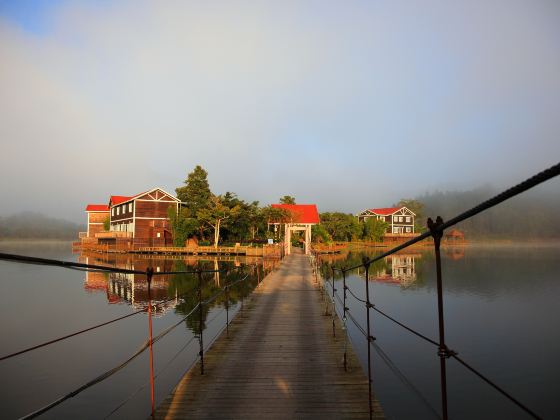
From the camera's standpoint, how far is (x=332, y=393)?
5281 mm

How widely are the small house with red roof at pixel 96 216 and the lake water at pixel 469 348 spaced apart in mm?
49648

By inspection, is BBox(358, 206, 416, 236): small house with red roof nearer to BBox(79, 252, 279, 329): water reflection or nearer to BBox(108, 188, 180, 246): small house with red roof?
BBox(108, 188, 180, 246): small house with red roof

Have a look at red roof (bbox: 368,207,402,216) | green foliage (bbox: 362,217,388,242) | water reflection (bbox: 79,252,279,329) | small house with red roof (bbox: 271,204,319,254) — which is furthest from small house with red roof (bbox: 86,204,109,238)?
red roof (bbox: 368,207,402,216)

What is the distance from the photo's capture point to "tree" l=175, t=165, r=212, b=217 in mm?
45094

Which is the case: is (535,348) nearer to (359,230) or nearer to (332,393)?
(332,393)

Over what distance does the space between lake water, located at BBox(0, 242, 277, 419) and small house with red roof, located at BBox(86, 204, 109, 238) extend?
38.2m

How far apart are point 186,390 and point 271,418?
1418 millimetres

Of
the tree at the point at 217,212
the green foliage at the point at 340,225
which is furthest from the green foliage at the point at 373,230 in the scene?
the tree at the point at 217,212

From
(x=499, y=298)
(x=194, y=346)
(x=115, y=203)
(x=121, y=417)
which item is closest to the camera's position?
(x=121, y=417)

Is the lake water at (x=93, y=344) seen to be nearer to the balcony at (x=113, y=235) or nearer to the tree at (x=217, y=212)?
the tree at (x=217, y=212)

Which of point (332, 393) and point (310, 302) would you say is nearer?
point (332, 393)

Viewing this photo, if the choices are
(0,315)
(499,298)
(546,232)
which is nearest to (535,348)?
(499,298)

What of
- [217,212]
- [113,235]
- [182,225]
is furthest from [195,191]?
[113,235]

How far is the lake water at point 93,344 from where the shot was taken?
8289mm
